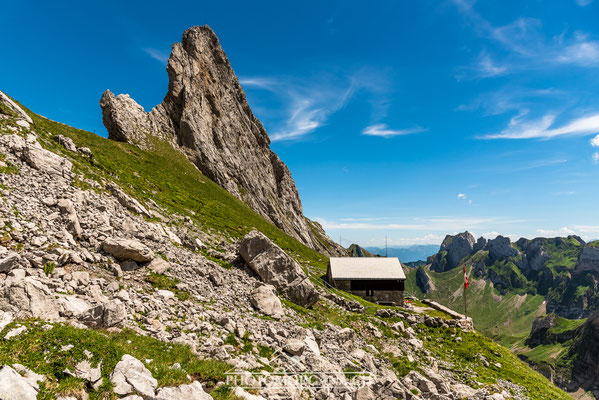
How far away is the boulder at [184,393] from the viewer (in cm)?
898

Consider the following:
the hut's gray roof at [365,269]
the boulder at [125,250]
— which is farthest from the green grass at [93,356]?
the hut's gray roof at [365,269]

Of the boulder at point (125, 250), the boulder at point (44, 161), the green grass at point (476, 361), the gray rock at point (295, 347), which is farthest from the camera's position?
the green grass at point (476, 361)

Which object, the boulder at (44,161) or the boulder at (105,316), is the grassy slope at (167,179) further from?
the boulder at (105,316)

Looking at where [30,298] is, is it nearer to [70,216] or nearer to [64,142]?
[70,216]

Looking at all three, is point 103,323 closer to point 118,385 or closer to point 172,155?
point 118,385

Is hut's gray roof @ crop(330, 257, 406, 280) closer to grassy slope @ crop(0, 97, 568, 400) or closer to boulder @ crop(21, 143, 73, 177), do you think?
grassy slope @ crop(0, 97, 568, 400)

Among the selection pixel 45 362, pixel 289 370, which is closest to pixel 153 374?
pixel 45 362

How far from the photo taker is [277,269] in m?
29.4

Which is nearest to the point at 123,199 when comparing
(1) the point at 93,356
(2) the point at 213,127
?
(1) the point at 93,356

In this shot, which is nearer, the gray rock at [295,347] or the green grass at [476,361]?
the gray rock at [295,347]

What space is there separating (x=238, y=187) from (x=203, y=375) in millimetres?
104906

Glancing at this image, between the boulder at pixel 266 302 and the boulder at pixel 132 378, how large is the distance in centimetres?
1349

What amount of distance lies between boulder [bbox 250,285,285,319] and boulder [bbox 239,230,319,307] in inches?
172

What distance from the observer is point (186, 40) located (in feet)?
395
